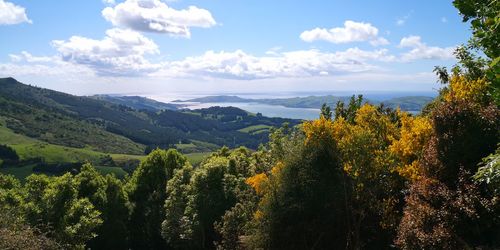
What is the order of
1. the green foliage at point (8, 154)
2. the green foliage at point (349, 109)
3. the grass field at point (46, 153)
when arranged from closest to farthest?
the green foliage at point (349, 109) → the green foliage at point (8, 154) → the grass field at point (46, 153)

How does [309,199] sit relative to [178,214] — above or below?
above

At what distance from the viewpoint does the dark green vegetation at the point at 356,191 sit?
15703mm

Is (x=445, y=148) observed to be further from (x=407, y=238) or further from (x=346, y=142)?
(x=346, y=142)

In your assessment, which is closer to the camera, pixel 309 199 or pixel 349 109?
pixel 309 199

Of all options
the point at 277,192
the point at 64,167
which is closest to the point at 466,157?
the point at 277,192

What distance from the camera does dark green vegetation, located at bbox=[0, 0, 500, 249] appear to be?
51.5ft

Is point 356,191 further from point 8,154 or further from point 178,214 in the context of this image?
point 8,154

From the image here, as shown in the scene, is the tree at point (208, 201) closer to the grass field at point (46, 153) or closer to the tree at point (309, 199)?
the tree at point (309, 199)

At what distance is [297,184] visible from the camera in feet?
74.3

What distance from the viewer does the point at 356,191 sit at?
22.9 m

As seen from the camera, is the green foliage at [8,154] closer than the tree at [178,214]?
No

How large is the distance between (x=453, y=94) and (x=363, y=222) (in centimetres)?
860

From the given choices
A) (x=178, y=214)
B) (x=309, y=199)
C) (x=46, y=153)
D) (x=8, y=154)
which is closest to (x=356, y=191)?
(x=309, y=199)

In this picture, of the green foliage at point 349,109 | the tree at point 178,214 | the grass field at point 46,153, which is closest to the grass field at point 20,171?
the grass field at point 46,153
